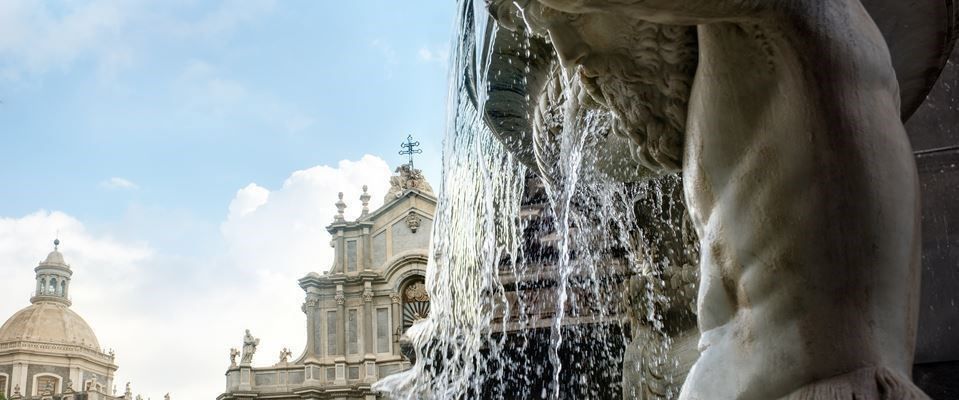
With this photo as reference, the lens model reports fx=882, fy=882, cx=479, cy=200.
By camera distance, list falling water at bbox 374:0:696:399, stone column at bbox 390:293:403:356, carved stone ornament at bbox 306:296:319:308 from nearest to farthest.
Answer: falling water at bbox 374:0:696:399 → stone column at bbox 390:293:403:356 → carved stone ornament at bbox 306:296:319:308

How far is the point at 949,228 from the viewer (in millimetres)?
2096

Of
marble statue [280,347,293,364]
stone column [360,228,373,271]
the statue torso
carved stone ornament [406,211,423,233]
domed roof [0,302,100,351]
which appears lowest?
the statue torso

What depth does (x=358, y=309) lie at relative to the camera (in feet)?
78.8

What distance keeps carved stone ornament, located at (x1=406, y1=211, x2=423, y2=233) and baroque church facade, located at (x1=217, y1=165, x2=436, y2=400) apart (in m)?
0.03

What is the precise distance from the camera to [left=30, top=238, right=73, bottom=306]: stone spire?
51.0 metres

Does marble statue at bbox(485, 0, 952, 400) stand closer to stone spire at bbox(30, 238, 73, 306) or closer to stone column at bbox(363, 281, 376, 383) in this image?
stone column at bbox(363, 281, 376, 383)

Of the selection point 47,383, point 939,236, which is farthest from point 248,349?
point 47,383

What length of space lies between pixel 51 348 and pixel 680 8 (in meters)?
50.1

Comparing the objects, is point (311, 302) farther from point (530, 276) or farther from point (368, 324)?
point (530, 276)

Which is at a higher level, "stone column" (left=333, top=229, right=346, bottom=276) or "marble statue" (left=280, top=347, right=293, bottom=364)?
"stone column" (left=333, top=229, right=346, bottom=276)

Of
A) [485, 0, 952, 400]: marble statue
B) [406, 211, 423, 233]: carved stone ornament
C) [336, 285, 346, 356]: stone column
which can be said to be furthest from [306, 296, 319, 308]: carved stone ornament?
[485, 0, 952, 400]: marble statue

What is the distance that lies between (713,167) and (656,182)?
108 cm

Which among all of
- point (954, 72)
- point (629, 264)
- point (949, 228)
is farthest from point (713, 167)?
point (629, 264)

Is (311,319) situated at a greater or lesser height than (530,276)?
greater
